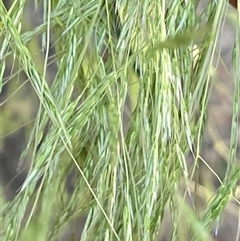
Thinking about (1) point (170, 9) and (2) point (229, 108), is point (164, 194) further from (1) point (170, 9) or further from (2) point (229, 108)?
(2) point (229, 108)

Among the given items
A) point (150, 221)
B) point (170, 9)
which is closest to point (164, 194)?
point (150, 221)

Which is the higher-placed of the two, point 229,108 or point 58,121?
point 58,121

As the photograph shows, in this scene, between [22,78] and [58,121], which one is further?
[22,78]

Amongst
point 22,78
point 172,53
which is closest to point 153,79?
point 172,53

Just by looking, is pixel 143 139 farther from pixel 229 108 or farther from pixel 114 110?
pixel 229 108

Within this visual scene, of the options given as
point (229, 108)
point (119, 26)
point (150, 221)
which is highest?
point (119, 26)

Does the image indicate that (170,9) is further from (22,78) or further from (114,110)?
(22,78)

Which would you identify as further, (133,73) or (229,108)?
(229,108)

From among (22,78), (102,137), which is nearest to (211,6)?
(102,137)
